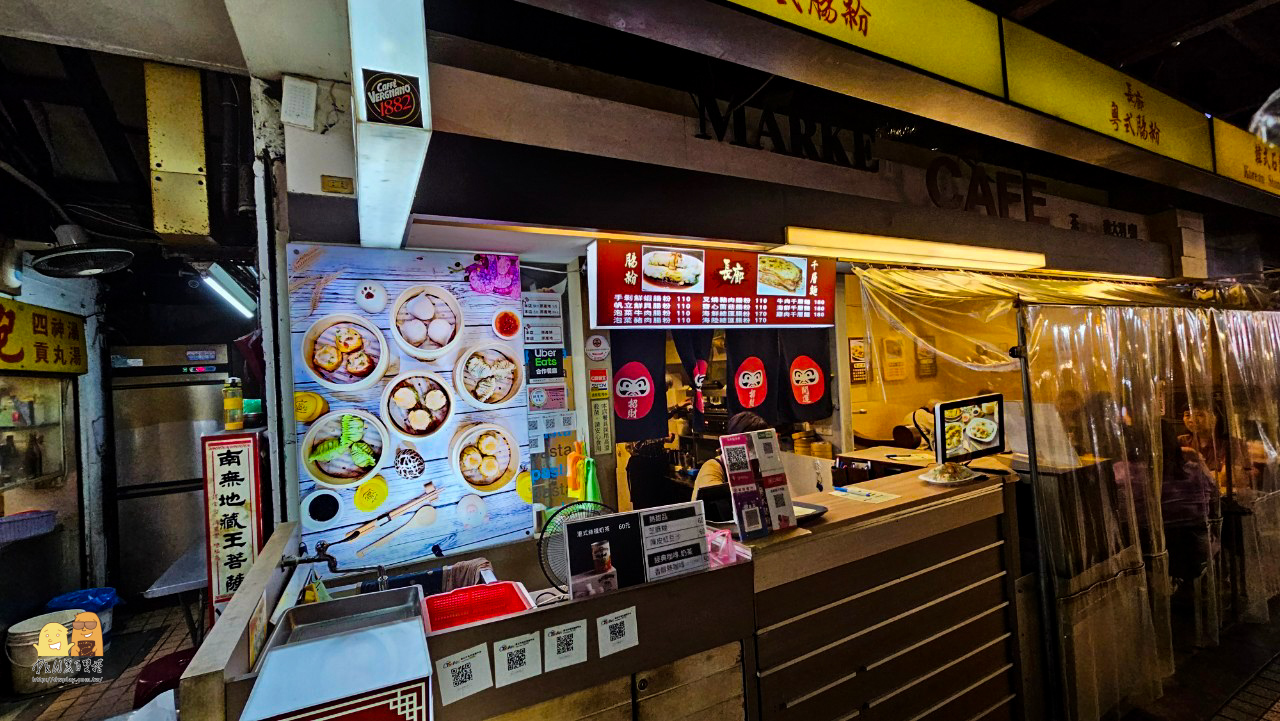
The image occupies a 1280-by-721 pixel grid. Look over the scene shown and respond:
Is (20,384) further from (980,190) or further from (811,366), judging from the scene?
(980,190)

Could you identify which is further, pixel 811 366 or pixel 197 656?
pixel 811 366

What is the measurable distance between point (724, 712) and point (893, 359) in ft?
25.7

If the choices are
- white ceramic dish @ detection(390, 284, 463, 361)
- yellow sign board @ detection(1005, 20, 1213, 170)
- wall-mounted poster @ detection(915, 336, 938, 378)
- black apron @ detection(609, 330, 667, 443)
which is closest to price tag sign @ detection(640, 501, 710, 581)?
white ceramic dish @ detection(390, 284, 463, 361)

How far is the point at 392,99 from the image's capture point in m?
1.70

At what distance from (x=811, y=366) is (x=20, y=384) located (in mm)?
7830

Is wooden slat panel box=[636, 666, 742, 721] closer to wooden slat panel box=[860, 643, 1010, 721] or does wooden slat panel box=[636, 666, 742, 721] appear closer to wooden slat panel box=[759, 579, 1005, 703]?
wooden slat panel box=[759, 579, 1005, 703]

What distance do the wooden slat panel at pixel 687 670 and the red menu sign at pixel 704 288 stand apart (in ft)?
7.81

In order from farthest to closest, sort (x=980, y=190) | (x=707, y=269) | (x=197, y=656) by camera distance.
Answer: (x=980, y=190) → (x=707, y=269) → (x=197, y=656)


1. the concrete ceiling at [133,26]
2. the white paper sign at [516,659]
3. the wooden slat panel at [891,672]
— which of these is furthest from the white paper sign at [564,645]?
the concrete ceiling at [133,26]

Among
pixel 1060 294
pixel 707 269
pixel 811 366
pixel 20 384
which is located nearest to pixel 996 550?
pixel 1060 294

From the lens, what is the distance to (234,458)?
9.43 ft

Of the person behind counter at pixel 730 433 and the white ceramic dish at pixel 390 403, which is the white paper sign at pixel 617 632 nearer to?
the white ceramic dish at pixel 390 403

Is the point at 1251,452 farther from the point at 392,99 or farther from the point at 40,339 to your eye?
the point at 40,339

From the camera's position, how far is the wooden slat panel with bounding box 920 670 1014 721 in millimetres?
3152
